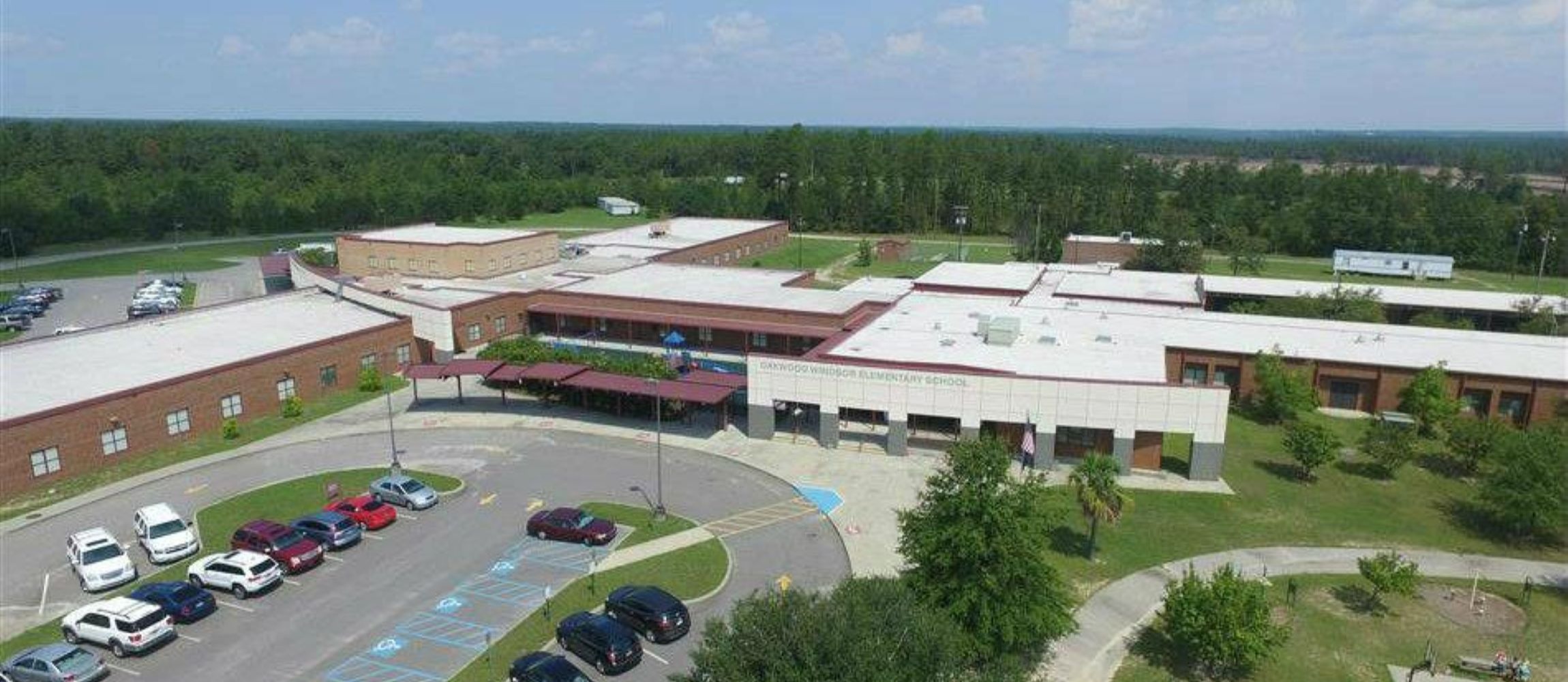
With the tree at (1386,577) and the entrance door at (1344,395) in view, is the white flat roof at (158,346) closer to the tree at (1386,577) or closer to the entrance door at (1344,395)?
the tree at (1386,577)

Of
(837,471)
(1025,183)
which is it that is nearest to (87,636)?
(837,471)

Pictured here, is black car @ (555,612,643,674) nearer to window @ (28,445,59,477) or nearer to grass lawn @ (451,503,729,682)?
grass lawn @ (451,503,729,682)

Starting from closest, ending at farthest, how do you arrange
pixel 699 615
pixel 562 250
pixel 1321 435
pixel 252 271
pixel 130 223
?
pixel 699 615 → pixel 1321 435 → pixel 562 250 → pixel 252 271 → pixel 130 223

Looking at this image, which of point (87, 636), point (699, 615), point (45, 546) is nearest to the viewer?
point (87, 636)

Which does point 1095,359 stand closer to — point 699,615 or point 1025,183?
point 699,615

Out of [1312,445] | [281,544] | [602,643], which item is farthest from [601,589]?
[1312,445]
